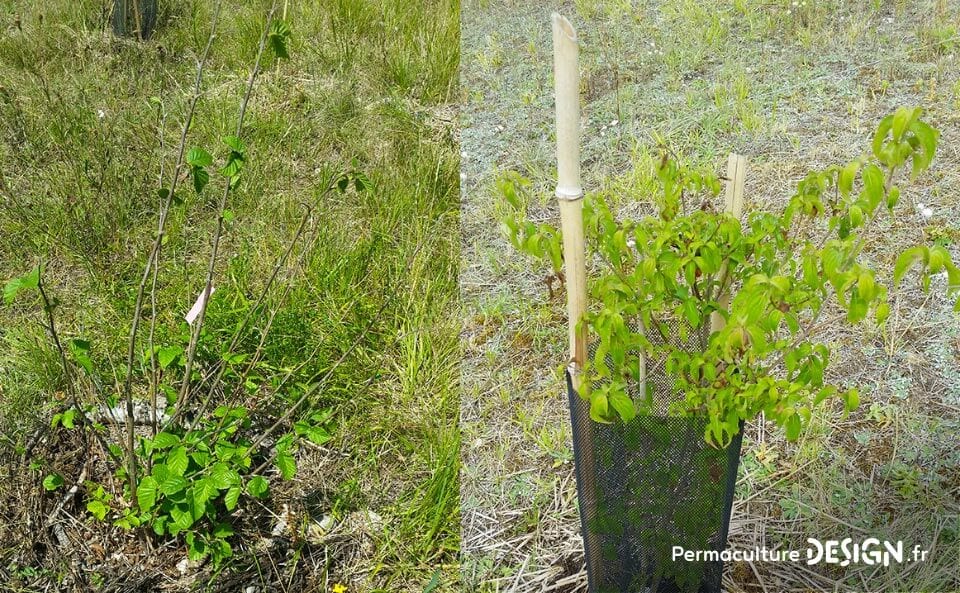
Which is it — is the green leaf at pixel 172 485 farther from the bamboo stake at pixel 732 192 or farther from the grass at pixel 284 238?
the bamboo stake at pixel 732 192

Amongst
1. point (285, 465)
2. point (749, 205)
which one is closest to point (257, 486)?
point (285, 465)

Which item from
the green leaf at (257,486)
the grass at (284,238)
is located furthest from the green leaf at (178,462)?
the grass at (284,238)

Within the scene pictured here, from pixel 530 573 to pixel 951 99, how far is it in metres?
3.05

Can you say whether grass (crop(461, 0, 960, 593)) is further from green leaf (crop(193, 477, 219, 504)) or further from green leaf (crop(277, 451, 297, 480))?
green leaf (crop(193, 477, 219, 504))

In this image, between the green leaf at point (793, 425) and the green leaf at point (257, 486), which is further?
the green leaf at point (257, 486)

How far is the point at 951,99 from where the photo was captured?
149 inches

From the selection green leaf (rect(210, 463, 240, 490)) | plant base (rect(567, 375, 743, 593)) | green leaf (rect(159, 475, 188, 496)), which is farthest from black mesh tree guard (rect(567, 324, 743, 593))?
green leaf (rect(159, 475, 188, 496))

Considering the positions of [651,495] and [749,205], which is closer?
[651,495]

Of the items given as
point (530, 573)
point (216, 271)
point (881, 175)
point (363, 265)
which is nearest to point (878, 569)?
point (530, 573)

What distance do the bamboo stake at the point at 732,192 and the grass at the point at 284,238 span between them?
0.81m

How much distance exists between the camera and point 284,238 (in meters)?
2.97

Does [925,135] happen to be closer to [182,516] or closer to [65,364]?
[182,516]

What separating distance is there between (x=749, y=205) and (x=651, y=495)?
1772mm

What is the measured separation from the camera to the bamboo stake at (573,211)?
1.34m
